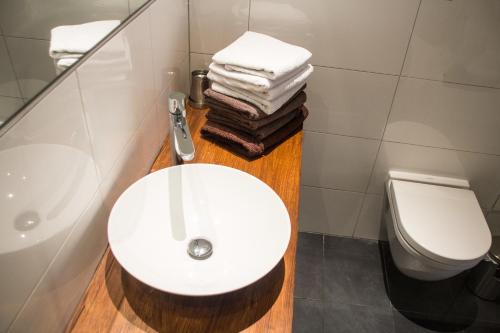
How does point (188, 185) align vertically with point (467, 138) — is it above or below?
above

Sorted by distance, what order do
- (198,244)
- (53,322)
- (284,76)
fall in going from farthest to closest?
1. (284,76)
2. (198,244)
3. (53,322)

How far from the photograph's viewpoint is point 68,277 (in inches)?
28.7

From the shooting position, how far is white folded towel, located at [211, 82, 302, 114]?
1171mm

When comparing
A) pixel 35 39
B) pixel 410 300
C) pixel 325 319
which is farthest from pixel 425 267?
pixel 35 39

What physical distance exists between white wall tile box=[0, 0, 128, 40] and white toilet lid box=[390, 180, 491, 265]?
130cm

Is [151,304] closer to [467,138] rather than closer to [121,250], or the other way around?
[121,250]

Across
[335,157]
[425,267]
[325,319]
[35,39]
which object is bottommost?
[325,319]

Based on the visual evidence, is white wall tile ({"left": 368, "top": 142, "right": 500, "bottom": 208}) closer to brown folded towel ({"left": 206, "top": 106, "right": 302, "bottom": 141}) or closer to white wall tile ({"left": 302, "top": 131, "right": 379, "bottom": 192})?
white wall tile ({"left": 302, "top": 131, "right": 379, "bottom": 192})

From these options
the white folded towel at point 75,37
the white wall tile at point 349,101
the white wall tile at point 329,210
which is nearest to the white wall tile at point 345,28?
the white wall tile at point 349,101

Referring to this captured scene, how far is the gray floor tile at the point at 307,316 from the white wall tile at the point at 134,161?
3.24 feet

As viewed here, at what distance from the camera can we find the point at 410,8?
51.9 inches

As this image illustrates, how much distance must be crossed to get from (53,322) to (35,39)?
49 centimetres

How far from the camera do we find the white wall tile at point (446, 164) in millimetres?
1659

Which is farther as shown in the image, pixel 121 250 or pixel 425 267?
pixel 425 267
